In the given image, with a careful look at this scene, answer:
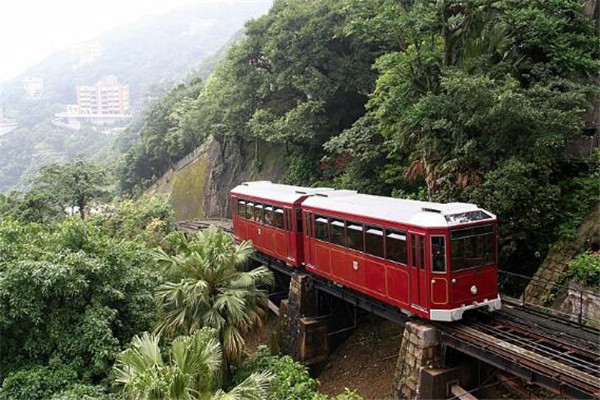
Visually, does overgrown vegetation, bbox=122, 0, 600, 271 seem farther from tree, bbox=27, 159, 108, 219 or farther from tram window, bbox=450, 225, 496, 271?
tree, bbox=27, 159, 108, 219

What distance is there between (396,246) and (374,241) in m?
0.88

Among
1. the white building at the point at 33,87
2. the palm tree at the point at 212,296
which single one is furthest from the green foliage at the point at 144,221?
the white building at the point at 33,87

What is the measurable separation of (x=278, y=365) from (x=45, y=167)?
22997mm

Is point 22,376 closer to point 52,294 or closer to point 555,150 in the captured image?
point 52,294

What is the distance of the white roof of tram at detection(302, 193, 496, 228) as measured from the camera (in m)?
11.2

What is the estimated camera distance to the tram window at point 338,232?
14167 mm

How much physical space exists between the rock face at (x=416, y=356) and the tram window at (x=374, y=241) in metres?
1.86

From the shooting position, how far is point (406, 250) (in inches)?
463

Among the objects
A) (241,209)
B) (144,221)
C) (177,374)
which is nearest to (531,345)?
(177,374)

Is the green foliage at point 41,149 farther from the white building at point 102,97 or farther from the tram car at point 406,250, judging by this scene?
the tram car at point 406,250

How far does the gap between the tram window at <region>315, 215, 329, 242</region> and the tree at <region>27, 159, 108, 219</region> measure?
717 inches

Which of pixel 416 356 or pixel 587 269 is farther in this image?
pixel 587 269

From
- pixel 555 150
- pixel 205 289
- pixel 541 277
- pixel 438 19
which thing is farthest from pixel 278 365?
pixel 438 19

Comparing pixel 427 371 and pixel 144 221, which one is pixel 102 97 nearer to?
pixel 144 221
